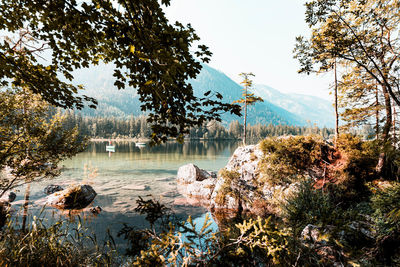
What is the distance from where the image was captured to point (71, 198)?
1259 cm

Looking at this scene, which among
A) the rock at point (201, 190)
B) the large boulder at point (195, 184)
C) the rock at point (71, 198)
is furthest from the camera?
the large boulder at point (195, 184)

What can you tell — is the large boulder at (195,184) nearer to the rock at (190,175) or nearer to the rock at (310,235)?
the rock at (190,175)

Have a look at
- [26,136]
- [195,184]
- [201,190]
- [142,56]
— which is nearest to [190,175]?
[195,184]

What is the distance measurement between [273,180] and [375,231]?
5411 mm

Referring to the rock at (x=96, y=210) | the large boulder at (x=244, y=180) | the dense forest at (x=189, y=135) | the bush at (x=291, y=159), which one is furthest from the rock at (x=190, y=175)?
the bush at (x=291, y=159)

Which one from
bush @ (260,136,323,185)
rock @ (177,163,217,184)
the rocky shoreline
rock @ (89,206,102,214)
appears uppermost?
bush @ (260,136,323,185)

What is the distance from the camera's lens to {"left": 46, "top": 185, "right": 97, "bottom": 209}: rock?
12.3 meters

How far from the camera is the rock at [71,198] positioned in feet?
40.3

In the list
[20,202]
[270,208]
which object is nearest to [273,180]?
[270,208]

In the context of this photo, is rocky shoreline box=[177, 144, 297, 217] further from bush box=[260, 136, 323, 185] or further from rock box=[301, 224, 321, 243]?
rock box=[301, 224, 321, 243]

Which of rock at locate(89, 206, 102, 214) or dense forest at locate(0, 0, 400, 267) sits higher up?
dense forest at locate(0, 0, 400, 267)

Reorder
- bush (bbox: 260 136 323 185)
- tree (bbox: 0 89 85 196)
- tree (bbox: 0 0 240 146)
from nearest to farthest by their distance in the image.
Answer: tree (bbox: 0 0 240 146)
tree (bbox: 0 89 85 196)
bush (bbox: 260 136 323 185)

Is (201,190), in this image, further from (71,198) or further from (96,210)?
(71,198)

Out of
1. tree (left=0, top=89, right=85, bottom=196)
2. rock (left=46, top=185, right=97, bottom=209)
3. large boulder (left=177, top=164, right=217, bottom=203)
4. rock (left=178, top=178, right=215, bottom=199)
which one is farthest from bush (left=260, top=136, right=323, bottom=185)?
rock (left=46, top=185, right=97, bottom=209)
